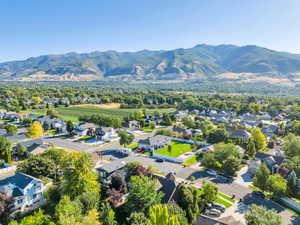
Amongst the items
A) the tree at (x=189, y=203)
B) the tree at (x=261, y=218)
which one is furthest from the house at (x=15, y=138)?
the tree at (x=261, y=218)

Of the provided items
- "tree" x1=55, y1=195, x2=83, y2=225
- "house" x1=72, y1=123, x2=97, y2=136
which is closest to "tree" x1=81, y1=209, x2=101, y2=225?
"tree" x1=55, y1=195, x2=83, y2=225

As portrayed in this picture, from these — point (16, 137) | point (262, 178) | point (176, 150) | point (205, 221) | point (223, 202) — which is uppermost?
point (262, 178)

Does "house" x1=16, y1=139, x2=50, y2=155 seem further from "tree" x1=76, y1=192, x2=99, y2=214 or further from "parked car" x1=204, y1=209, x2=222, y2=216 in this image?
"parked car" x1=204, y1=209, x2=222, y2=216

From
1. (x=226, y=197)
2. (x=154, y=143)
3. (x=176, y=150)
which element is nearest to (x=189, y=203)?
(x=226, y=197)

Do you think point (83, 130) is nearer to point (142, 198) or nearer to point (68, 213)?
point (142, 198)

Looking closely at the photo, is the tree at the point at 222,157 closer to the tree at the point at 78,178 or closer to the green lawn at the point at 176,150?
the green lawn at the point at 176,150

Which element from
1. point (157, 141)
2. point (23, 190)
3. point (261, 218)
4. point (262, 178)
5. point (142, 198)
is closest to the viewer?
point (261, 218)

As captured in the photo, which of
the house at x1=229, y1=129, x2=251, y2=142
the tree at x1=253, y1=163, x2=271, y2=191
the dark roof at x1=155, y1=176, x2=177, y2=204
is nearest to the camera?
the dark roof at x1=155, y1=176, x2=177, y2=204

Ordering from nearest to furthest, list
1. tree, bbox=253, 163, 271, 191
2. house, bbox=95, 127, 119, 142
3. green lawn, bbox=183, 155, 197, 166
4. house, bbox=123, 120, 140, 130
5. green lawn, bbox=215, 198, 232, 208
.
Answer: green lawn, bbox=215, 198, 232, 208, tree, bbox=253, 163, 271, 191, green lawn, bbox=183, 155, 197, 166, house, bbox=95, 127, 119, 142, house, bbox=123, 120, 140, 130
